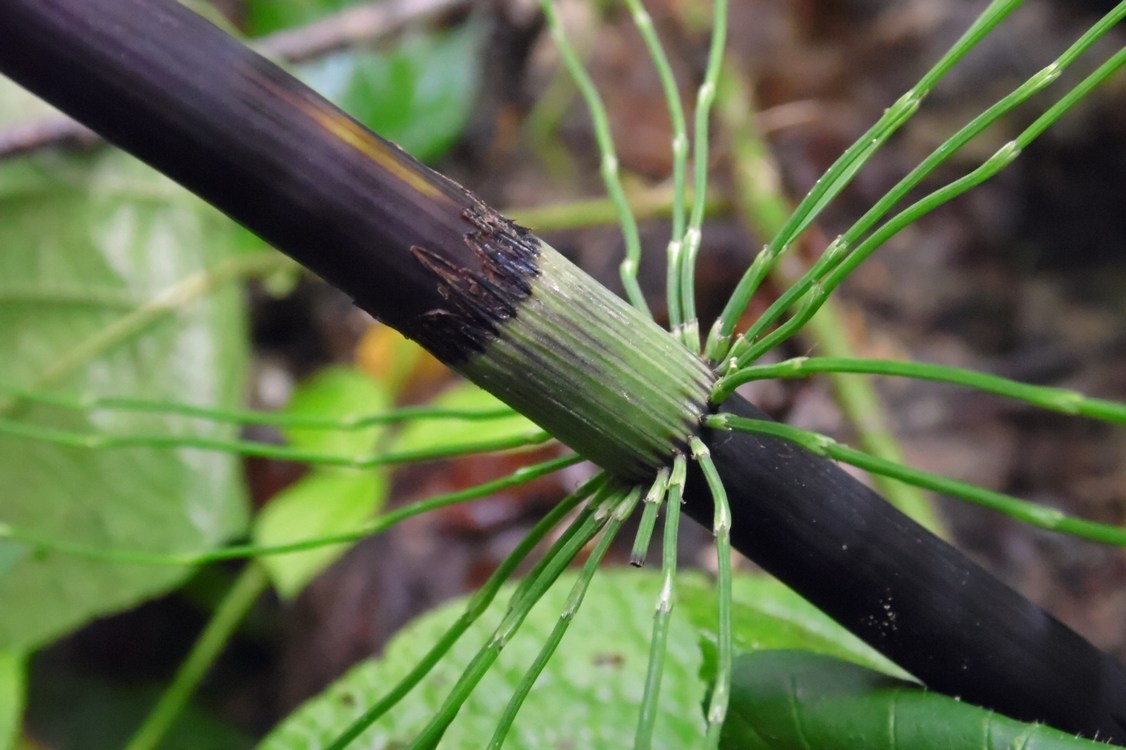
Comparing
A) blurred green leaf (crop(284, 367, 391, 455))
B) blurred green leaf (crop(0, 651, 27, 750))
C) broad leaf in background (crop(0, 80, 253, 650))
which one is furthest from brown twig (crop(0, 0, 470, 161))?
blurred green leaf (crop(0, 651, 27, 750))

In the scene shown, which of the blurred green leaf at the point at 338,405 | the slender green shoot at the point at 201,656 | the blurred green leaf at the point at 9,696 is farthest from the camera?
the blurred green leaf at the point at 338,405

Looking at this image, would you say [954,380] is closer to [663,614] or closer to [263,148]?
[663,614]

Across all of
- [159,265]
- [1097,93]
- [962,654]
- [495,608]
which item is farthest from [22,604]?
[1097,93]

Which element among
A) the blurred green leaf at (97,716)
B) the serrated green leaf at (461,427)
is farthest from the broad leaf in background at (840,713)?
the blurred green leaf at (97,716)

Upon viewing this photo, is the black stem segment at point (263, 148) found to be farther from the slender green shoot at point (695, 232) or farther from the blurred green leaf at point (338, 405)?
the blurred green leaf at point (338, 405)

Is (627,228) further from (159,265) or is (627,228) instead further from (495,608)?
(159,265)

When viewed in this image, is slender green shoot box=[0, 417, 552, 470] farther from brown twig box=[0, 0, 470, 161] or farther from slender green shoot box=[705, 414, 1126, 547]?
brown twig box=[0, 0, 470, 161]

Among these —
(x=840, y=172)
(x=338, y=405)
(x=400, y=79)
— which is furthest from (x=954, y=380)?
(x=400, y=79)
